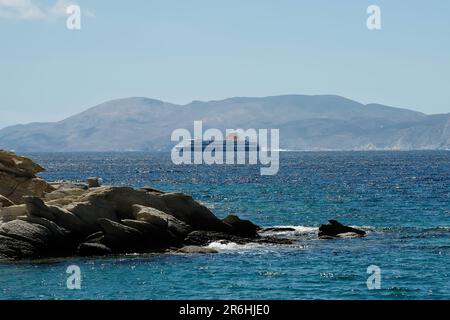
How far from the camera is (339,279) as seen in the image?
36.5 m

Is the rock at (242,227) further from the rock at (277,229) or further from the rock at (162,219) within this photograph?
the rock at (277,229)

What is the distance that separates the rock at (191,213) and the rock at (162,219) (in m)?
1.42

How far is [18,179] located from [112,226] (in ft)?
51.7

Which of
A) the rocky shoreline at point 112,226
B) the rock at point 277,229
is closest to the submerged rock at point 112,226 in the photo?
the rocky shoreline at point 112,226

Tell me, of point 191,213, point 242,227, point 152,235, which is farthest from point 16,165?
point 242,227

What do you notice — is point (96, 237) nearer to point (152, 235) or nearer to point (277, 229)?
point (152, 235)

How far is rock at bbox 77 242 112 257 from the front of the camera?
4262 centimetres

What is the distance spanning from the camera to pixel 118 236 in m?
43.9

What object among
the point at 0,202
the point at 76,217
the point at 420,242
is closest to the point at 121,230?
the point at 76,217

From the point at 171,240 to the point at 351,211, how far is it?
112 feet

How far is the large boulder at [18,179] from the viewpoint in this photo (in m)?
55.4

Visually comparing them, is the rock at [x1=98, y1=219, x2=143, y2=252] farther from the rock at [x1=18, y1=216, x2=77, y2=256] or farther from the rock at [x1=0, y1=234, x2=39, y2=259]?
the rock at [x1=0, y1=234, x2=39, y2=259]
